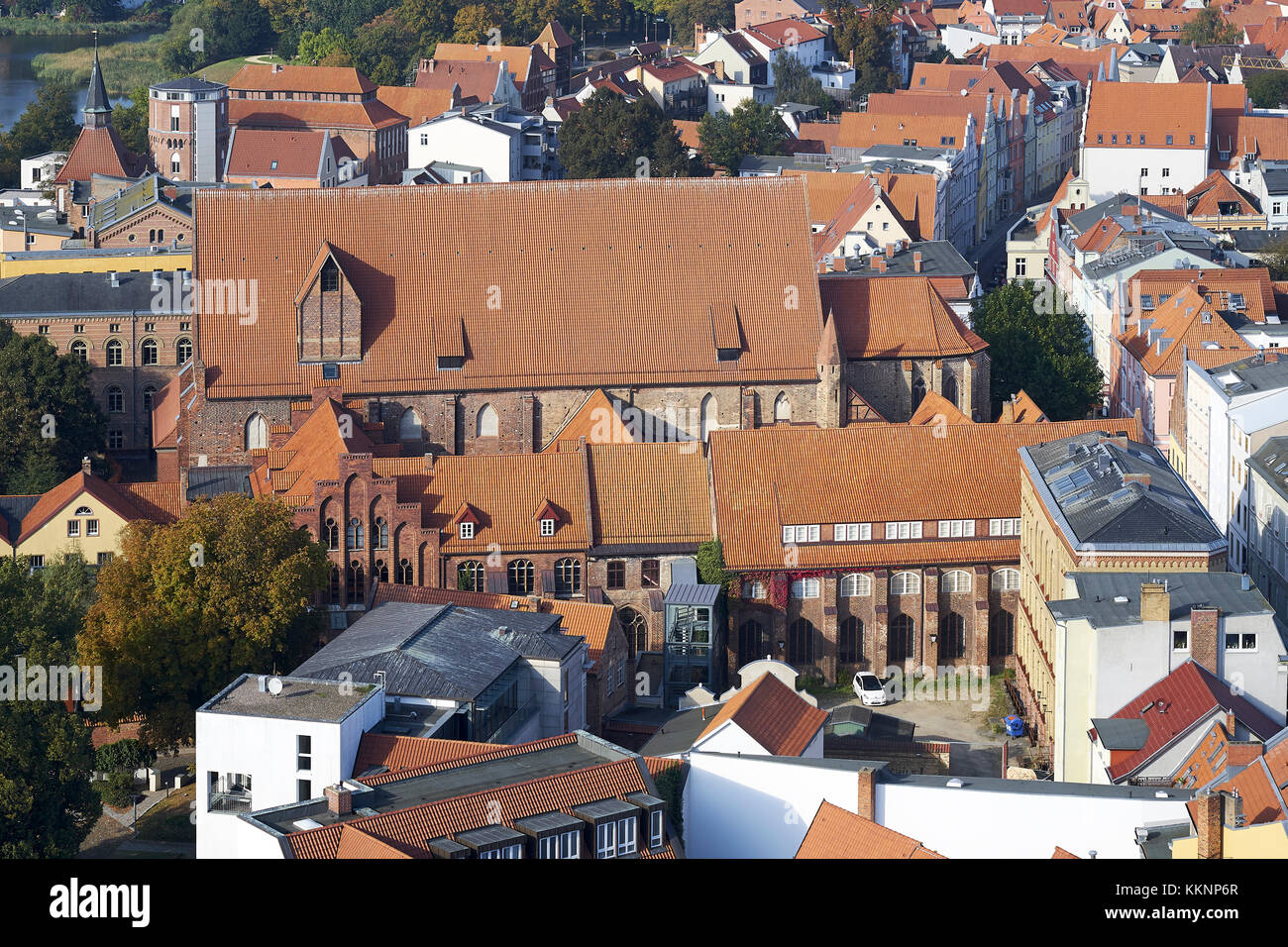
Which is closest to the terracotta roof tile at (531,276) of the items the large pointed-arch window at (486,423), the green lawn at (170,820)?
the large pointed-arch window at (486,423)

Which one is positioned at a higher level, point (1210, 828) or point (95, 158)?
point (1210, 828)

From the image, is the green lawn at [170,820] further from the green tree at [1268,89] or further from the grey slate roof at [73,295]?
the green tree at [1268,89]

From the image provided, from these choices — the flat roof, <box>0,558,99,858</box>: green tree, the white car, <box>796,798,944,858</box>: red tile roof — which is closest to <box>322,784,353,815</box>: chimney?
the flat roof

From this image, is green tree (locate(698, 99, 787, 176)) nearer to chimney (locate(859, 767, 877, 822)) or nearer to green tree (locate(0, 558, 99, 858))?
green tree (locate(0, 558, 99, 858))

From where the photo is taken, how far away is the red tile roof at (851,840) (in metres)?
54.1

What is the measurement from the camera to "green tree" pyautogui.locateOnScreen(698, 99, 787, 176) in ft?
512

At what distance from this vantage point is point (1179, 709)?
64625 mm

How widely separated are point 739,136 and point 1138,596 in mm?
91515

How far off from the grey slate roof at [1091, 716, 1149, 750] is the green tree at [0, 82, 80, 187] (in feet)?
369

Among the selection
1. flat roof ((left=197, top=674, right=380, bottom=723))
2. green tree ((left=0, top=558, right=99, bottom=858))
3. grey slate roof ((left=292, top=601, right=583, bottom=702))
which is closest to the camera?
green tree ((left=0, top=558, right=99, bottom=858))

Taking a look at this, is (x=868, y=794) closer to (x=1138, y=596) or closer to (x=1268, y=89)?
(x=1138, y=596)

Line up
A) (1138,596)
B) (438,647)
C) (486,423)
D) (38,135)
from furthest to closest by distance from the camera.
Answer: (38,135)
(486,423)
(438,647)
(1138,596)

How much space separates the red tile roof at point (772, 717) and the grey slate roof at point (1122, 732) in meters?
7.38

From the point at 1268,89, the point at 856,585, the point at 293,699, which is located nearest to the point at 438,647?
the point at 293,699
